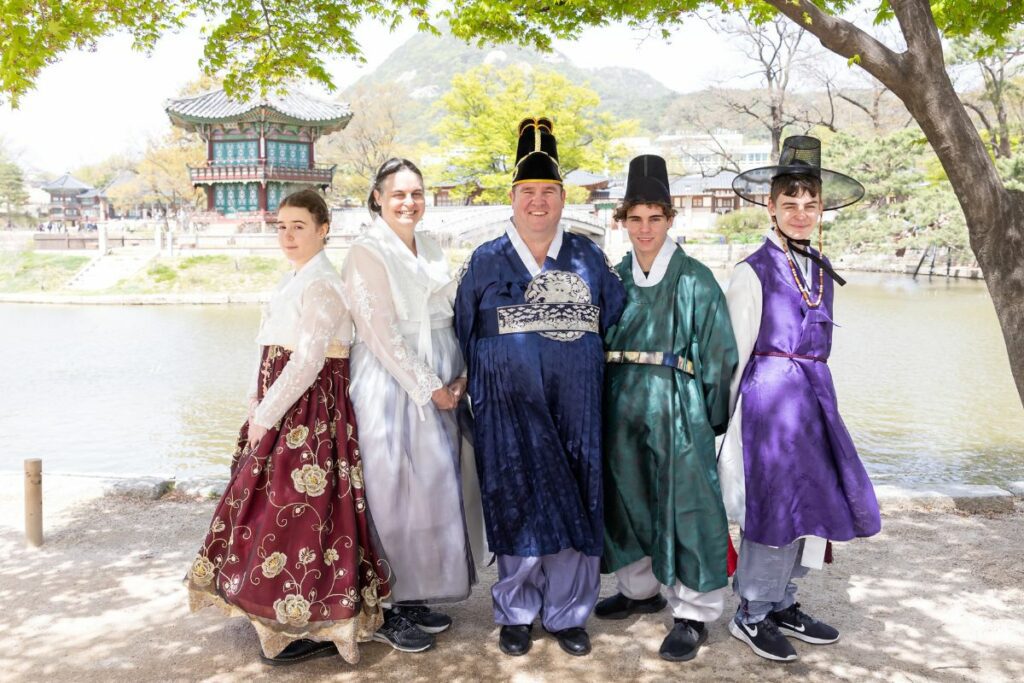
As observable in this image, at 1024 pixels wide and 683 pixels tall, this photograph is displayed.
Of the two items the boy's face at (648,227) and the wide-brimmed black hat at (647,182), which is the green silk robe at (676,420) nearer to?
the boy's face at (648,227)

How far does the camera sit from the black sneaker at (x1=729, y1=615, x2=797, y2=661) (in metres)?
2.68

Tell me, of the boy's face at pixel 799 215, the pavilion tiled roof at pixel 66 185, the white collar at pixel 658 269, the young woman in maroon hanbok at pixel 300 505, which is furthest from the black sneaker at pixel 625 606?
the pavilion tiled roof at pixel 66 185

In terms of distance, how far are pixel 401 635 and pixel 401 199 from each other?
148 cm

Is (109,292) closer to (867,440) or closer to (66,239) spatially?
(66,239)

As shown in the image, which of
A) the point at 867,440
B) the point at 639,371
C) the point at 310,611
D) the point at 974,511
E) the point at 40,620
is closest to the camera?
the point at 310,611

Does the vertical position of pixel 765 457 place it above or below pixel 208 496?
above

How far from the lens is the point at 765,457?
106 inches

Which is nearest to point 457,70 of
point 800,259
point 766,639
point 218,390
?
point 218,390

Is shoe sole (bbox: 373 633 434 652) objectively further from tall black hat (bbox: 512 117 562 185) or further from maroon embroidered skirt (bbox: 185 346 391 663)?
tall black hat (bbox: 512 117 562 185)

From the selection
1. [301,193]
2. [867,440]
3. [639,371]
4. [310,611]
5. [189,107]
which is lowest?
[867,440]

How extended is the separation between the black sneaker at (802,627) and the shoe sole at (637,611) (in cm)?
41

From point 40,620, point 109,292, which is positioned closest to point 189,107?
point 109,292

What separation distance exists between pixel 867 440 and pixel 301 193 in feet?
22.6

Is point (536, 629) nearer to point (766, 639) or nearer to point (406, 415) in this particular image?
point (766, 639)
